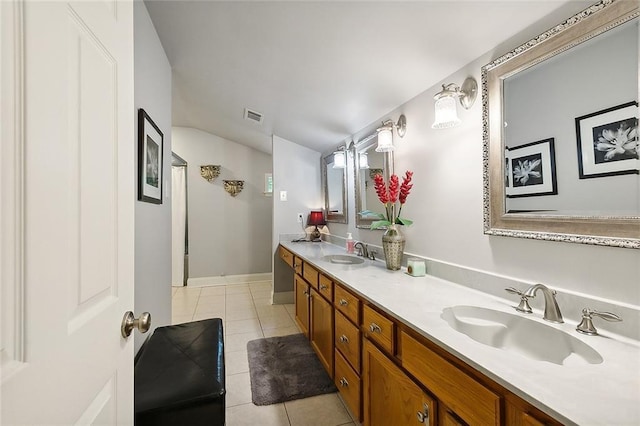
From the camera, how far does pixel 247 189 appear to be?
4691mm

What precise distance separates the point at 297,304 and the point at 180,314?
1.58 m

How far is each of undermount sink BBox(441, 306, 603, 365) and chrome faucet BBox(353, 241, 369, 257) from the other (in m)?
1.29

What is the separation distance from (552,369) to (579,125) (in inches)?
33.2

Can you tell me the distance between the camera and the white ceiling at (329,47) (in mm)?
1200

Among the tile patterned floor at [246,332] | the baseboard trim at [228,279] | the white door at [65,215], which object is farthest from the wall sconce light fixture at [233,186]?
the white door at [65,215]

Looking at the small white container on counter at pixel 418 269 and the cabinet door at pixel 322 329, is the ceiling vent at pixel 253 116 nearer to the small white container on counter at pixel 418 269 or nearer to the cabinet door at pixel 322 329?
the cabinet door at pixel 322 329

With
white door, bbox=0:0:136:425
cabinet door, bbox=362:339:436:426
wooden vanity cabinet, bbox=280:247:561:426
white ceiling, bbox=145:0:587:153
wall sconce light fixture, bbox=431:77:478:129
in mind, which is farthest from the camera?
wall sconce light fixture, bbox=431:77:478:129

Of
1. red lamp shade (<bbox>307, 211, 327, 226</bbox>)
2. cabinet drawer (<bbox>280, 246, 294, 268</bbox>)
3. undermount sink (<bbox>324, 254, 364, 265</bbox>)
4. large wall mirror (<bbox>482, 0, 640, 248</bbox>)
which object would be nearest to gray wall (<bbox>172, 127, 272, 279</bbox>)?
cabinet drawer (<bbox>280, 246, 294, 268</bbox>)

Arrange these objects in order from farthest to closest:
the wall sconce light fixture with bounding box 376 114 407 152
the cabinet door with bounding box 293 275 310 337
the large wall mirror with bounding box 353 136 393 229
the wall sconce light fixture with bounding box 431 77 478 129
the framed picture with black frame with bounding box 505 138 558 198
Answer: the cabinet door with bounding box 293 275 310 337 → the large wall mirror with bounding box 353 136 393 229 → the wall sconce light fixture with bounding box 376 114 407 152 → the wall sconce light fixture with bounding box 431 77 478 129 → the framed picture with black frame with bounding box 505 138 558 198

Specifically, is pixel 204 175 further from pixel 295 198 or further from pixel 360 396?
pixel 360 396

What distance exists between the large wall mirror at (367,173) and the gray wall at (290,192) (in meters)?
1.14

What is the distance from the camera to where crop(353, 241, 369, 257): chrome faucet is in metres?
2.44

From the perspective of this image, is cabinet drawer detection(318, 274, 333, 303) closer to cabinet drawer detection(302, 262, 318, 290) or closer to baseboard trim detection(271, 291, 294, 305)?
cabinet drawer detection(302, 262, 318, 290)

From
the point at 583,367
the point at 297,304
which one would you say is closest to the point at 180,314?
the point at 297,304
